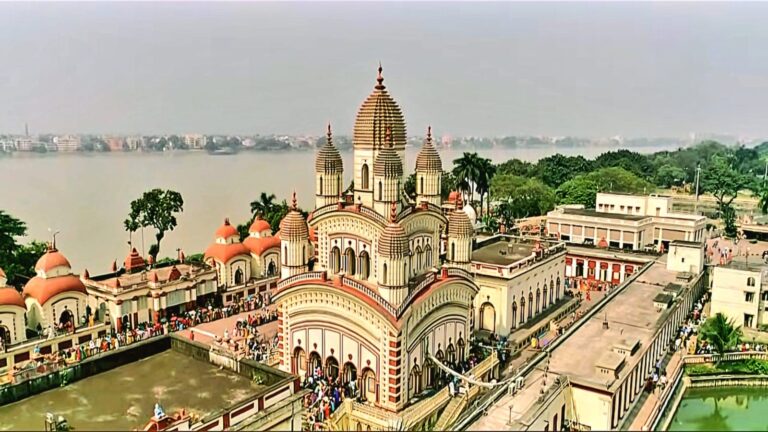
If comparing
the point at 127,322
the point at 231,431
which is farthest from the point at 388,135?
the point at 127,322

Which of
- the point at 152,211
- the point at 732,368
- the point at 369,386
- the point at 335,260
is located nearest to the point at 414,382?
the point at 369,386

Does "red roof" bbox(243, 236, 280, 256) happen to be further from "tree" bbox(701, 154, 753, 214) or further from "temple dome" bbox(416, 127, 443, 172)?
"tree" bbox(701, 154, 753, 214)

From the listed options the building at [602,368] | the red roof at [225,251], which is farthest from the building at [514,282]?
the red roof at [225,251]

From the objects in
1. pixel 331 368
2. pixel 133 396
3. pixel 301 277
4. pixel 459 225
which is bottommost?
pixel 331 368

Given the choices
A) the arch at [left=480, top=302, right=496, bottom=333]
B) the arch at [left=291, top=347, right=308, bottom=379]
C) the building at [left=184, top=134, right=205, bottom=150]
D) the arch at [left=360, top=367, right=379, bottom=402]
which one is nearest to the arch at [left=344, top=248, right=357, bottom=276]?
the arch at [left=291, top=347, right=308, bottom=379]

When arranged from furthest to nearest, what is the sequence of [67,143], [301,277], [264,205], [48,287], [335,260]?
[67,143], [264,205], [48,287], [335,260], [301,277]

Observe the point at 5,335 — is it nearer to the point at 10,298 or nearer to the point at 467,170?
the point at 10,298

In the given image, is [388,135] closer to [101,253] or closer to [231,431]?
[231,431]
